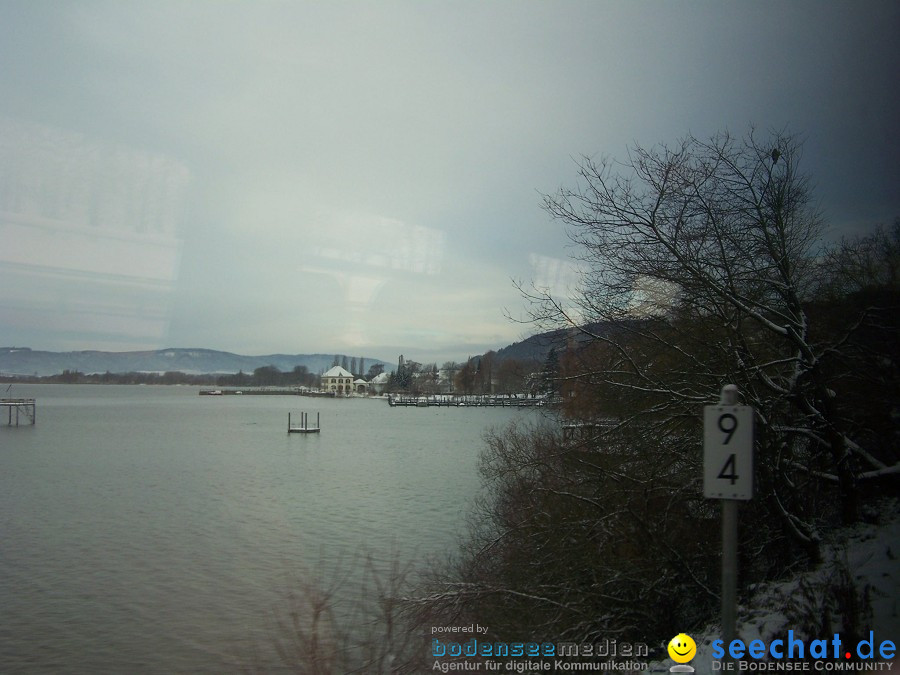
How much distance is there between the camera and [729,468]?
443cm

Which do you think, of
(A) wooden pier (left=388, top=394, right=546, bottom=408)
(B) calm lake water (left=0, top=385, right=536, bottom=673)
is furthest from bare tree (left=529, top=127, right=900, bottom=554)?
(A) wooden pier (left=388, top=394, right=546, bottom=408)

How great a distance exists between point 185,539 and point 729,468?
17.9m

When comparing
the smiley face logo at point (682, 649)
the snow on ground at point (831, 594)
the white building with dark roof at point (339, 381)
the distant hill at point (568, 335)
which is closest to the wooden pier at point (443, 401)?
the white building with dark roof at point (339, 381)

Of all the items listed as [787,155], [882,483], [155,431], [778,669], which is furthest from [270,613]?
[155,431]

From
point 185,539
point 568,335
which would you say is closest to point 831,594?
point 568,335

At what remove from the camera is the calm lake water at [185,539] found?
456 inches

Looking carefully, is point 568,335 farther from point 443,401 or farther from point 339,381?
Answer: point 339,381

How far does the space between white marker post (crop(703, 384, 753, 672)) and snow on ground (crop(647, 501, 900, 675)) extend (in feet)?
6.90

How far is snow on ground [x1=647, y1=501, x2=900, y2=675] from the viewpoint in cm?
621

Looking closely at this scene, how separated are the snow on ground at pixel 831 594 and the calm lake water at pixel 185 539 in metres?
7.01

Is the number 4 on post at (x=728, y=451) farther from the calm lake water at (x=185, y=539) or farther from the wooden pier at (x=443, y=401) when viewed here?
the wooden pier at (x=443, y=401)

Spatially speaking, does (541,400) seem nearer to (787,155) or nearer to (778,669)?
(787,155)

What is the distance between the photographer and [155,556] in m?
17.1

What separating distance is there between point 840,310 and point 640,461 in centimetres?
365
